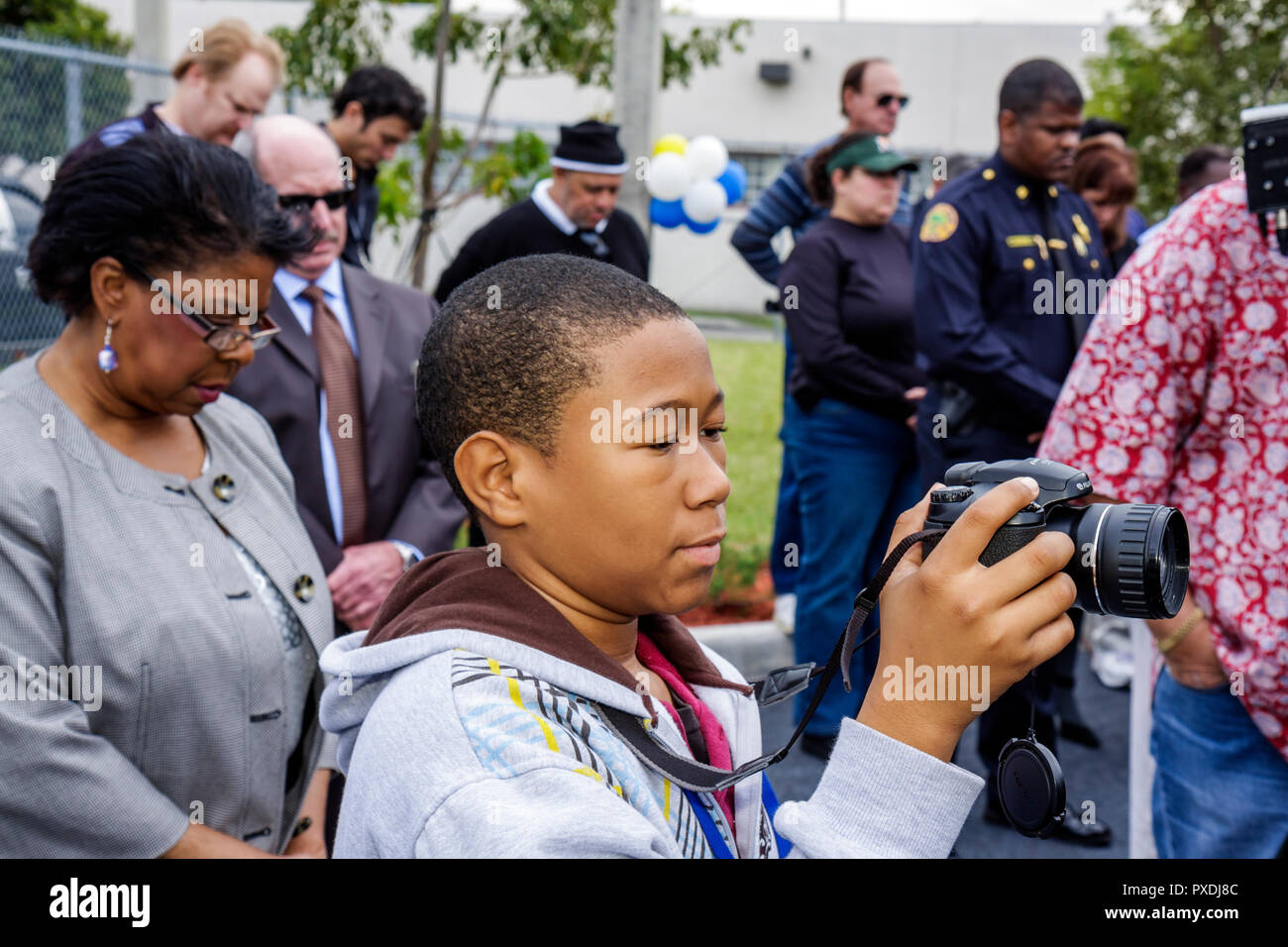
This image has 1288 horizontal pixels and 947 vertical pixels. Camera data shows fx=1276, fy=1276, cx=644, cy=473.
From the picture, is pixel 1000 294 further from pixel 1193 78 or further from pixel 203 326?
pixel 1193 78

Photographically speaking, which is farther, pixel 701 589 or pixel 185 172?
pixel 185 172

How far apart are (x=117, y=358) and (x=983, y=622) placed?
1584mm

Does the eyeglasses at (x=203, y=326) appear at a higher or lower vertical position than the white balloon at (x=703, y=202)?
lower

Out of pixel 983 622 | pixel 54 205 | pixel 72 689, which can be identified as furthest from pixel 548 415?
pixel 54 205

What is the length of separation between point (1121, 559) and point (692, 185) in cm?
647

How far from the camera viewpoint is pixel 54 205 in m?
2.25

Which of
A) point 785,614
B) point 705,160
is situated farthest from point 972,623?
point 705,160

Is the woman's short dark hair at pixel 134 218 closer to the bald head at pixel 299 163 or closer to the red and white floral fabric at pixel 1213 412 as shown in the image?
the bald head at pixel 299 163

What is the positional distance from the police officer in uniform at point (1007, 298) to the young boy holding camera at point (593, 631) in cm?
290

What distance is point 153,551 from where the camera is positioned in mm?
2086

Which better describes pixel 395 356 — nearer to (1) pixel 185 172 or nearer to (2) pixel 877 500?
(1) pixel 185 172

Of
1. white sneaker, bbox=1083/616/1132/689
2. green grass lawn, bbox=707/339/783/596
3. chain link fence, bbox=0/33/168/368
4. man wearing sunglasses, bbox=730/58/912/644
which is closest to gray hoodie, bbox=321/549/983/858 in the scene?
green grass lawn, bbox=707/339/783/596

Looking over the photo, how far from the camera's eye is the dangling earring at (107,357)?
2.15 m

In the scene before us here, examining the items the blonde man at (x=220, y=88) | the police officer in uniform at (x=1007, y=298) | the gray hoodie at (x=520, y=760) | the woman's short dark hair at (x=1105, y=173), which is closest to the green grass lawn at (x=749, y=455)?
the police officer in uniform at (x=1007, y=298)
